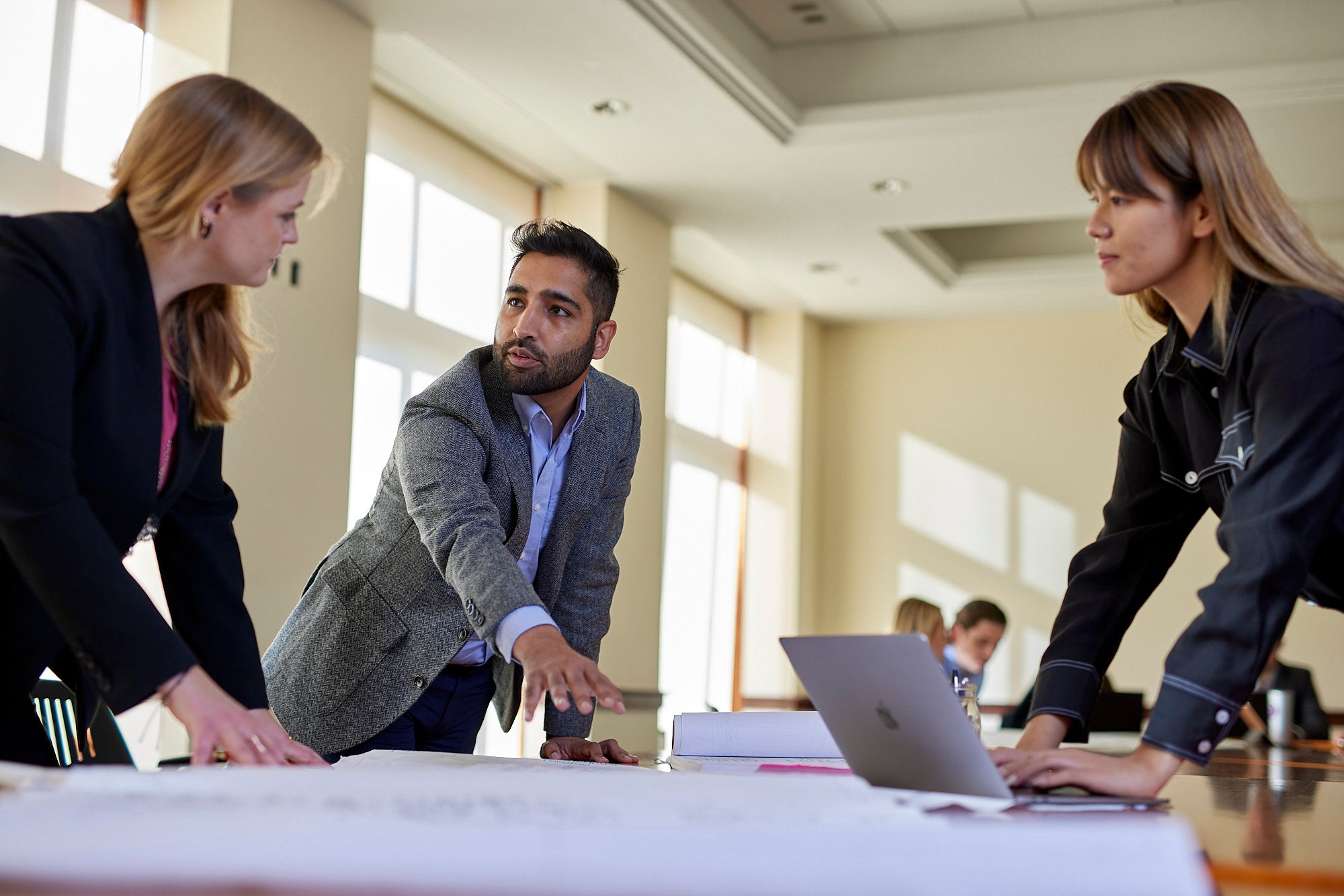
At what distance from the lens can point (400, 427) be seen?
192cm

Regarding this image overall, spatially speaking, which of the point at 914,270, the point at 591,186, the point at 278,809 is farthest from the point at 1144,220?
the point at 914,270

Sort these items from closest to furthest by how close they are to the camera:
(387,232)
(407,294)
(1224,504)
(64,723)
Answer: (1224,504) → (64,723) → (387,232) → (407,294)

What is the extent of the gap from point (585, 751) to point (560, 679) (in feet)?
1.43

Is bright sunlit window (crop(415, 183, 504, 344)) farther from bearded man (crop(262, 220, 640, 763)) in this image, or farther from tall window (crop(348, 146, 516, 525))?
bearded man (crop(262, 220, 640, 763))

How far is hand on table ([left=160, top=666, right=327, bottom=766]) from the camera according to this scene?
1.09 meters

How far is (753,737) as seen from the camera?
1.55m

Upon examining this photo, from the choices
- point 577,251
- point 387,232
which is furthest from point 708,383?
point 577,251

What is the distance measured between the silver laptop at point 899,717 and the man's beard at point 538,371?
1.00 metres

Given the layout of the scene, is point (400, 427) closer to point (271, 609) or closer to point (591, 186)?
point (271, 609)

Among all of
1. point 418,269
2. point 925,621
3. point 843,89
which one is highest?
point 843,89

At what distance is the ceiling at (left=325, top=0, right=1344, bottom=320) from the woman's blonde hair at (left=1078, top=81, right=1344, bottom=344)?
3.95 metres

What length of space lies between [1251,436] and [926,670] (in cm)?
57

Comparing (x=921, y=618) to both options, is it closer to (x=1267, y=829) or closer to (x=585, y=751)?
(x=585, y=751)

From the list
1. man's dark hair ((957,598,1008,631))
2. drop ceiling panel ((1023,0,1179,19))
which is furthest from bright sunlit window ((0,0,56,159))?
man's dark hair ((957,598,1008,631))
